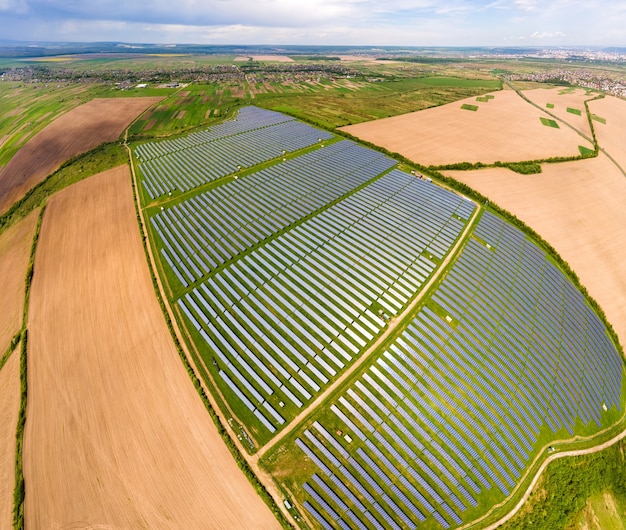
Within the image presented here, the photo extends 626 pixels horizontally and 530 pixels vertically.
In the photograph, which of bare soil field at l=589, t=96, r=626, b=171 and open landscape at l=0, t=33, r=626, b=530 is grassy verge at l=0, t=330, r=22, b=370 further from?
bare soil field at l=589, t=96, r=626, b=171

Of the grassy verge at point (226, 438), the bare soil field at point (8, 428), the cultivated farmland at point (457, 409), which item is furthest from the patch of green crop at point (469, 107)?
the bare soil field at point (8, 428)

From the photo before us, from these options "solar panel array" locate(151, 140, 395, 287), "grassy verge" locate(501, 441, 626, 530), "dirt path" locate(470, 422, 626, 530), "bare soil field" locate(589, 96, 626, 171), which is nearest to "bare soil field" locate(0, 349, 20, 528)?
"solar panel array" locate(151, 140, 395, 287)

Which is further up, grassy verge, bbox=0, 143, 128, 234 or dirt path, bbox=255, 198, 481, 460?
grassy verge, bbox=0, 143, 128, 234

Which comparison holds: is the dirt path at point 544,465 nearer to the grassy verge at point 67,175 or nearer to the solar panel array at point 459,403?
the solar panel array at point 459,403

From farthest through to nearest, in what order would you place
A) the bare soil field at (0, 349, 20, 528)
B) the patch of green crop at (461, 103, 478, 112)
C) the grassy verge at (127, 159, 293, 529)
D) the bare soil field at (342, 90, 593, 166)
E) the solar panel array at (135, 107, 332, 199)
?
1. the patch of green crop at (461, 103, 478, 112)
2. the bare soil field at (342, 90, 593, 166)
3. the solar panel array at (135, 107, 332, 199)
4. the bare soil field at (0, 349, 20, 528)
5. the grassy verge at (127, 159, 293, 529)

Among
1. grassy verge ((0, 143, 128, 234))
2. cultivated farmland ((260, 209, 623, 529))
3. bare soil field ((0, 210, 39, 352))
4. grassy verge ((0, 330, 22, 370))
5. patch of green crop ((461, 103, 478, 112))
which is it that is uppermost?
patch of green crop ((461, 103, 478, 112))

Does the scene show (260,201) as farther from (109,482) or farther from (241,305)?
(109,482)

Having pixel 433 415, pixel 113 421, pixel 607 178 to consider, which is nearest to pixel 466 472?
pixel 433 415
